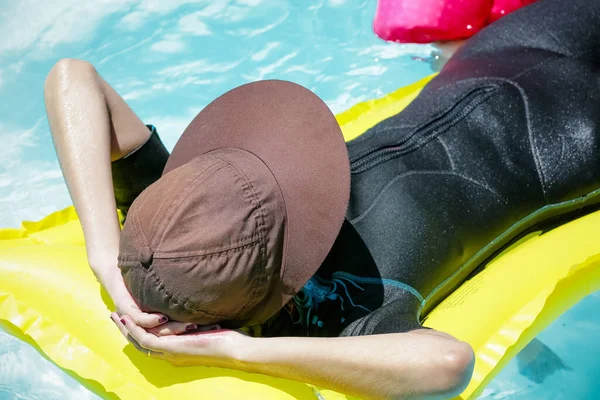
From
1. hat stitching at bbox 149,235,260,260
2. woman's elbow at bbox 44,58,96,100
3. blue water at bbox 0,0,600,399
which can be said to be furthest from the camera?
blue water at bbox 0,0,600,399

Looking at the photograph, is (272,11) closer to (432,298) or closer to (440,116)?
(440,116)

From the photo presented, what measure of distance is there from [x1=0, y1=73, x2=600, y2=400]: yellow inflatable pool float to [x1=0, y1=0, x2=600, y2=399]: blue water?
1418 mm

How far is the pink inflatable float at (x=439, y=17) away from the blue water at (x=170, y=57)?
2.00 feet

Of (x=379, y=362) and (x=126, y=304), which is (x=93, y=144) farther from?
(x=379, y=362)

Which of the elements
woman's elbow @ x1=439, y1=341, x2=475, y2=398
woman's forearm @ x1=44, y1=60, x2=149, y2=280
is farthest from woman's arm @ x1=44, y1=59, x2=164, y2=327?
woman's elbow @ x1=439, y1=341, x2=475, y2=398

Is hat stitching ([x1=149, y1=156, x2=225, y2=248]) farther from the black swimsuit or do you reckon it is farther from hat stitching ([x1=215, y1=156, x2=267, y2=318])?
the black swimsuit

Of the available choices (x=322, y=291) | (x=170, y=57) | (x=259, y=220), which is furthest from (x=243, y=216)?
(x=170, y=57)

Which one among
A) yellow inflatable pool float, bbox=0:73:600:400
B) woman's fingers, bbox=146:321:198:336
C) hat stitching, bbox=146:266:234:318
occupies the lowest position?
yellow inflatable pool float, bbox=0:73:600:400

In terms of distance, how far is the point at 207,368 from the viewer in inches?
62.0

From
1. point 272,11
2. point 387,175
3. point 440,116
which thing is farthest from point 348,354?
point 272,11

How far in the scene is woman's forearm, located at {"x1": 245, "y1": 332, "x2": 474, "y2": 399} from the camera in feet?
4.56

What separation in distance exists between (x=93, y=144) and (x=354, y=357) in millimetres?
836

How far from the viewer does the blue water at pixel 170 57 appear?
343cm

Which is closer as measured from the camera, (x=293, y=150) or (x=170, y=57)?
(x=293, y=150)
